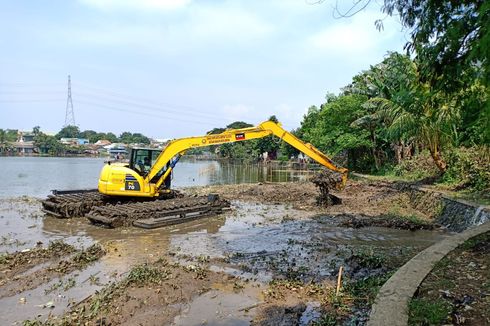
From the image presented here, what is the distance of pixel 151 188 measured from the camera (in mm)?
15156

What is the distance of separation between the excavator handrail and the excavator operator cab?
14.8 inches

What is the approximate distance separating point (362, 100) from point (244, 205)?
66.8 ft

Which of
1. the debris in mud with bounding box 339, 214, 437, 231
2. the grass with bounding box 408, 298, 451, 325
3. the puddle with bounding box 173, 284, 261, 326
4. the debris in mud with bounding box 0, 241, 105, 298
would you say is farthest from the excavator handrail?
the grass with bounding box 408, 298, 451, 325

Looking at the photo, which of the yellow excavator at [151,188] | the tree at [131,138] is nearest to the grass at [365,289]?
the yellow excavator at [151,188]

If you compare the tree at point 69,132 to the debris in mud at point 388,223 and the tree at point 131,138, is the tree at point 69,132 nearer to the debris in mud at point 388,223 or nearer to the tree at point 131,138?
the tree at point 131,138

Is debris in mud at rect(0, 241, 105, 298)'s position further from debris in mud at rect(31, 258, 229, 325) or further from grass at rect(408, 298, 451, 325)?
grass at rect(408, 298, 451, 325)

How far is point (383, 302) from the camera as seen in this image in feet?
14.5

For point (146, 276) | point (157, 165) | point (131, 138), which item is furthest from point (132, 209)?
point (131, 138)

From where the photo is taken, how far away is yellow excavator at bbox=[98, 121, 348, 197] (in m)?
14.8

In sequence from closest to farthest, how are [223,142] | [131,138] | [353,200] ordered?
[223,142]
[353,200]
[131,138]

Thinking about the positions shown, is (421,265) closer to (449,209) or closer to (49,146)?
(449,209)

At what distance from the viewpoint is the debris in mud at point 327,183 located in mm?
16328

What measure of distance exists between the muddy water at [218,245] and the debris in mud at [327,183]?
1.69m

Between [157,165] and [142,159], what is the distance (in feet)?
3.06
